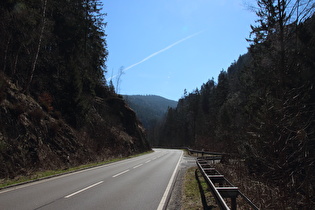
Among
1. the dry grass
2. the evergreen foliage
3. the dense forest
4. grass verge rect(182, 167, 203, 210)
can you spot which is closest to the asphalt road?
grass verge rect(182, 167, 203, 210)

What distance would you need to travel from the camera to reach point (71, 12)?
114 feet

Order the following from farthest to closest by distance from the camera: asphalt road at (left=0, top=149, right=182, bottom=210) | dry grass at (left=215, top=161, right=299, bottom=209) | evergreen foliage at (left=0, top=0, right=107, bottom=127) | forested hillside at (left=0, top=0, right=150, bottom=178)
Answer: evergreen foliage at (left=0, top=0, right=107, bottom=127), forested hillside at (left=0, top=0, right=150, bottom=178), asphalt road at (left=0, top=149, right=182, bottom=210), dry grass at (left=215, top=161, right=299, bottom=209)

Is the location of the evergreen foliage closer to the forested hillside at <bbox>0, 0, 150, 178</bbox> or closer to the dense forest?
the forested hillside at <bbox>0, 0, 150, 178</bbox>

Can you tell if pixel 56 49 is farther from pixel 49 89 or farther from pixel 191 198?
pixel 191 198

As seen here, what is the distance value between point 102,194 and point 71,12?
32289 mm

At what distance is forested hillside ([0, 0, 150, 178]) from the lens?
1580cm

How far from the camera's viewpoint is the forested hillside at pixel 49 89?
1580 cm

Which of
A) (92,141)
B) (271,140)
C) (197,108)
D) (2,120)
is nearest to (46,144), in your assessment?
(2,120)

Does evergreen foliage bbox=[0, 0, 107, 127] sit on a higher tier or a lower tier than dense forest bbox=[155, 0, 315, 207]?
higher

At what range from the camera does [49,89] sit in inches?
1019

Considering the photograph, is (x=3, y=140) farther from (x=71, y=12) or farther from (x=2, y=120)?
(x=71, y=12)

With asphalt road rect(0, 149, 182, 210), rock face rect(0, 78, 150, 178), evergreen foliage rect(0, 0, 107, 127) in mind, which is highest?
evergreen foliage rect(0, 0, 107, 127)

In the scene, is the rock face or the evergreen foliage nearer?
the rock face

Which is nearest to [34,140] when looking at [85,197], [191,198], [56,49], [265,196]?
[85,197]
